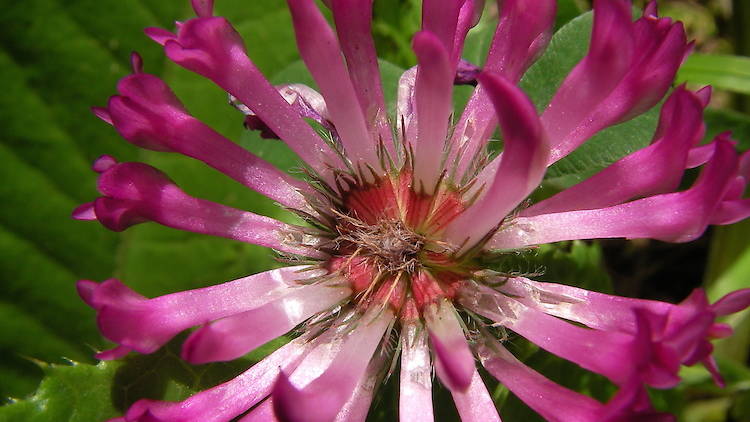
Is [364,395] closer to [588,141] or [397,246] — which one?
[397,246]

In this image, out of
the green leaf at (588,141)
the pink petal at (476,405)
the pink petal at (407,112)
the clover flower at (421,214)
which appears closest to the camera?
the clover flower at (421,214)

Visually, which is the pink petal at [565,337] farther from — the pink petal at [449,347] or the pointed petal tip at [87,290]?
the pointed petal tip at [87,290]

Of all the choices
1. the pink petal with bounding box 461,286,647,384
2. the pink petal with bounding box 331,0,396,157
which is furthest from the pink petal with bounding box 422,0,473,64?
the pink petal with bounding box 461,286,647,384

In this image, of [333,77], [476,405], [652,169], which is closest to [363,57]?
[333,77]

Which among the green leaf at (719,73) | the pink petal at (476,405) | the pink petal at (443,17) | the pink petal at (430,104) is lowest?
the pink petal at (476,405)

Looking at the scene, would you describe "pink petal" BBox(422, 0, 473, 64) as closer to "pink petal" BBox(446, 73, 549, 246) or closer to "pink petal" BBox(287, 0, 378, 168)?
"pink petal" BBox(287, 0, 378, 168)

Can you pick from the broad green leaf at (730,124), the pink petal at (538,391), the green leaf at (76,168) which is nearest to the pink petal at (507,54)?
the pink petal at (538,391)
